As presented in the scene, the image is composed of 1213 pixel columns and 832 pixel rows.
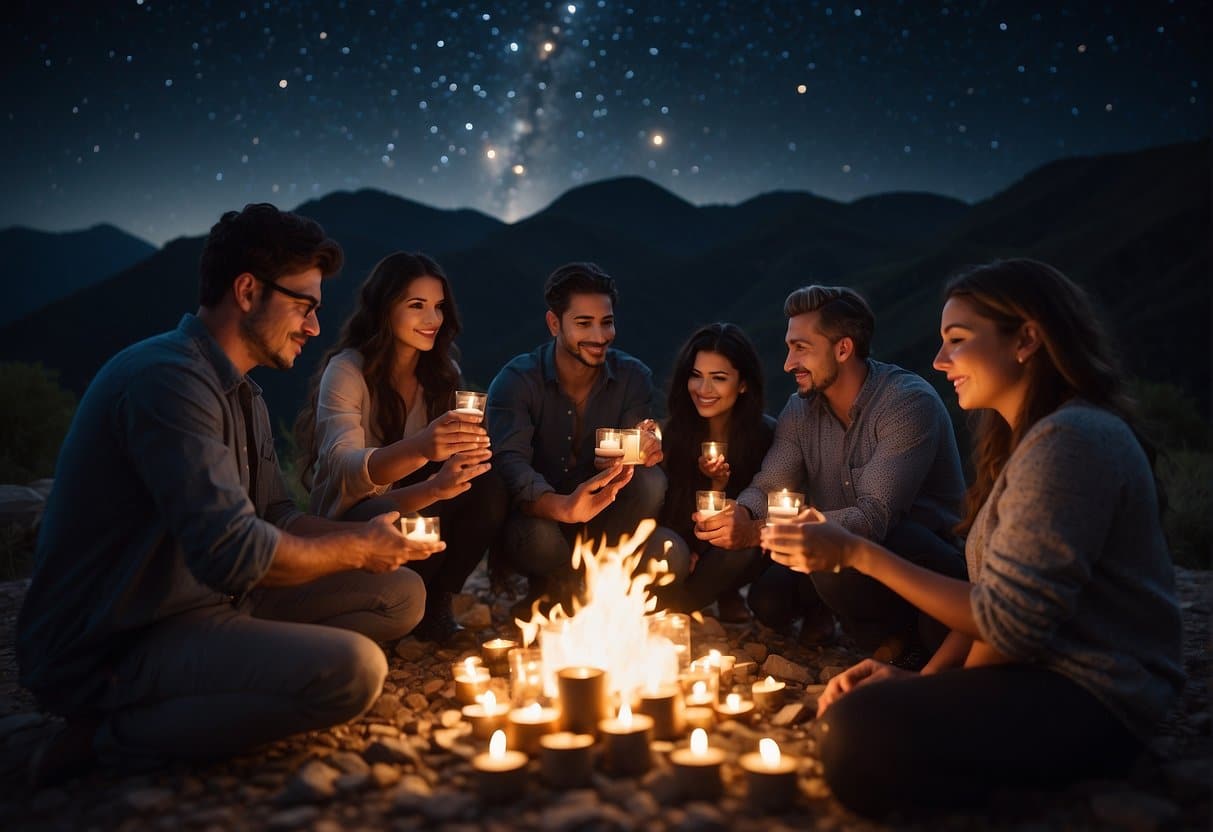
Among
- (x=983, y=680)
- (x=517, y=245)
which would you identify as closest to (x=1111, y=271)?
(x=983, y=680)

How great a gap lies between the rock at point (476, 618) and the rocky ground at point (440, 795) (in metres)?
1.73

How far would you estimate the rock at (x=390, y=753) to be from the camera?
3207mm

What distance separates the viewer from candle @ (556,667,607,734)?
10.7 feet

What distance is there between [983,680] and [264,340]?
3050 mm

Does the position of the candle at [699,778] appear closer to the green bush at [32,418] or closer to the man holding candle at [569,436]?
the man holding candle at [569,436]

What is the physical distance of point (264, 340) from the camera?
137 inches

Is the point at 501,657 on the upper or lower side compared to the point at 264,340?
lower

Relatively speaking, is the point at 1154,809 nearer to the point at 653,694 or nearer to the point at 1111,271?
the point at 653,694

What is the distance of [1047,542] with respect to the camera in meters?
2.60

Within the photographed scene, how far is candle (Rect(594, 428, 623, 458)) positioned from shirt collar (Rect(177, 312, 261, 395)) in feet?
6.65

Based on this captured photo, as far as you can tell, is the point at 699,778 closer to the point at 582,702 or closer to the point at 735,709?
the point at 582,702

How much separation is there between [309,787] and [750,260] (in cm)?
6267

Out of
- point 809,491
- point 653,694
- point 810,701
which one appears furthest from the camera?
point 809,491

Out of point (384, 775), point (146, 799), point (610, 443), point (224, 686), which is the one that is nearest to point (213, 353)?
point (224, 686)
